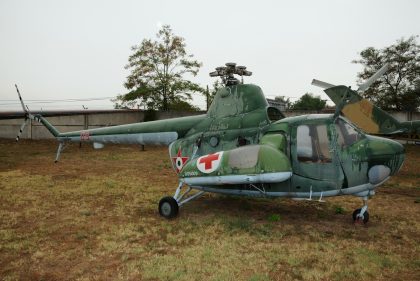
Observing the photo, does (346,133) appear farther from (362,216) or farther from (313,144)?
(362,216)

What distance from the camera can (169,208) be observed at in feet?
27.3

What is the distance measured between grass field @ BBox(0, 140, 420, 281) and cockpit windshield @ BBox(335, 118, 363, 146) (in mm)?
2020

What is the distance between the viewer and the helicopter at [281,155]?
22.9 ft

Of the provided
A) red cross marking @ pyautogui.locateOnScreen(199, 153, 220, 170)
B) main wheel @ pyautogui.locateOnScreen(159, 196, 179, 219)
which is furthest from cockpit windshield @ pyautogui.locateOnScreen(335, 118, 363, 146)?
main wheel @ pyautogui.locateOnScreen(159, 196, 179, 219)

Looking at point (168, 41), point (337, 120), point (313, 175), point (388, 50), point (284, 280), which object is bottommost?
point (284, 280)

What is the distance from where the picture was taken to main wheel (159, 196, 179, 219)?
8.29 meters

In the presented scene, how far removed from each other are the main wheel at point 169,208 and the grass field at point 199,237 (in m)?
0.16

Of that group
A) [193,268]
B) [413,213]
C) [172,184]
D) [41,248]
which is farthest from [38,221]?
[413,213]

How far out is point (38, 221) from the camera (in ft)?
26.9

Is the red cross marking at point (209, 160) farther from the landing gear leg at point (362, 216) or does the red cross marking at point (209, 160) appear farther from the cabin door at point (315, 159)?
the landing gear leg at point (362, 216)

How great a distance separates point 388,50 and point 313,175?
106 feet

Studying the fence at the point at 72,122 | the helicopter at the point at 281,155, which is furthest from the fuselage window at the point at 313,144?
the fence at the point at 72,122

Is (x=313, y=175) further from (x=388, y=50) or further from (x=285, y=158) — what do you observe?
(x=388, y=50)

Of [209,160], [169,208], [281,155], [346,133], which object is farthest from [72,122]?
[346,133]
